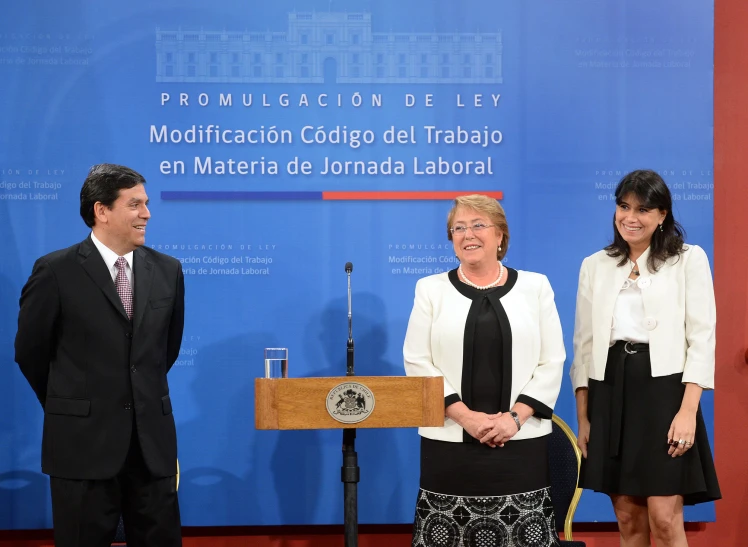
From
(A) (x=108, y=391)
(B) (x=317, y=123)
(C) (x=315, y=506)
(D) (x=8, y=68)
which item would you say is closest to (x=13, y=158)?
(D) (x=8, y=68)

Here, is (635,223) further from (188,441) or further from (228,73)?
(188,441)

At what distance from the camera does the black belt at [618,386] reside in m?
3.02

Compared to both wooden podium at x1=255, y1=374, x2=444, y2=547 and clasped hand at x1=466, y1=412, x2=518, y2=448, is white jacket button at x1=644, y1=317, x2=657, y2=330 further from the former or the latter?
wooden podium at x1=255, y1=374, x2=444, y2=547

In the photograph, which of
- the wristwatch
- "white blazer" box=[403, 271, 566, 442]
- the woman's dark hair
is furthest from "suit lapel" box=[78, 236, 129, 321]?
the woman's dark hair

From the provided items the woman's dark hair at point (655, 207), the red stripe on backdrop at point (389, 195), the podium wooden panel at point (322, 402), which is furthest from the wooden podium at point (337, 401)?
the red stripe on backdrop at point (389, 195)

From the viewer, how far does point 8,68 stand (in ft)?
13.2

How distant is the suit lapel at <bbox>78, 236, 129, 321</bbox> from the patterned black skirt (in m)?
1.22

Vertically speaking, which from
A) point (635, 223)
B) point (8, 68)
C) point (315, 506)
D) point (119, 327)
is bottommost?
point (315, 506)

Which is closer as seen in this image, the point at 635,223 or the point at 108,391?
the point at 108,391

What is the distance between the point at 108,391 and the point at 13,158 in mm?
1772

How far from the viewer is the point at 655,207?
3025mm

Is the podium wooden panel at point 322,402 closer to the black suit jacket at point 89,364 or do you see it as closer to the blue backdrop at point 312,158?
the black suit jacket at point 89,364

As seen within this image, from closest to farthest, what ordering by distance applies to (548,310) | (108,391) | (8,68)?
(108,391) → (548,310) → (8,68)

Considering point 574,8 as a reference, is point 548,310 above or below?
below
